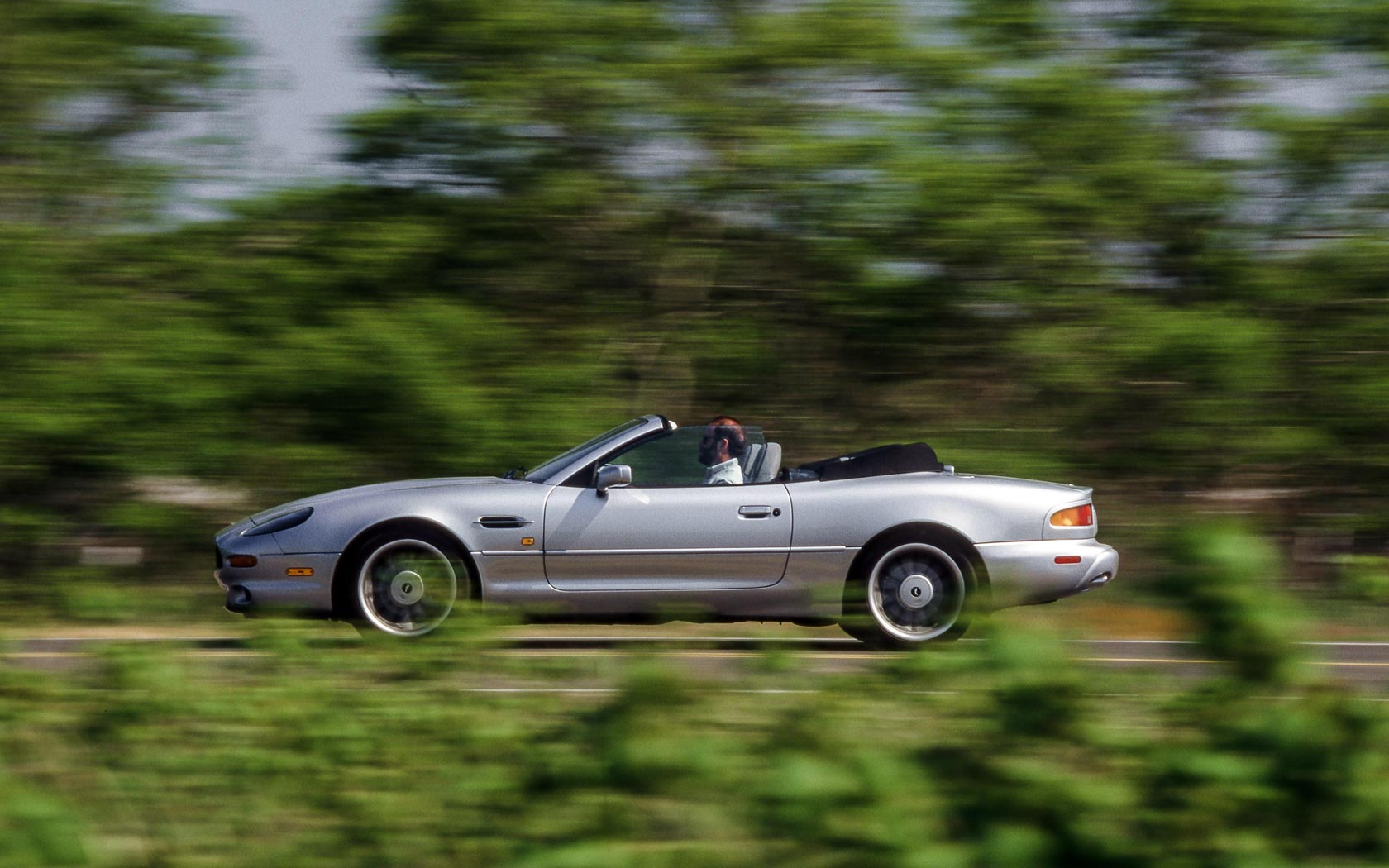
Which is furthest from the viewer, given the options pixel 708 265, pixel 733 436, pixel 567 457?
pixel 708 265

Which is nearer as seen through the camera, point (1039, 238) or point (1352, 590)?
point (1352, 590)

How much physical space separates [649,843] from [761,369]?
877cm

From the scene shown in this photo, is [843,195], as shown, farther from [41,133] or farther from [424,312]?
[41,133]

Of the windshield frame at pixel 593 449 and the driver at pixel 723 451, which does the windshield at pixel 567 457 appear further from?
the driver at pixel 723 451

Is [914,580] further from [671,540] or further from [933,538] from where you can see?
[671,540]

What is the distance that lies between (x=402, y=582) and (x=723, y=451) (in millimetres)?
1844

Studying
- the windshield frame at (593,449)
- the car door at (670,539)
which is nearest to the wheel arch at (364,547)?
the car door at (670,539)

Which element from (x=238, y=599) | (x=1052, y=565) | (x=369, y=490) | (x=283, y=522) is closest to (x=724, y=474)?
(x=1052, y=565)

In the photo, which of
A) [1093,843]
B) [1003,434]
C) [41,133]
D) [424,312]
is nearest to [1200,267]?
[1003,434]

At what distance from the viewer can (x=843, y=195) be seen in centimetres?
1062

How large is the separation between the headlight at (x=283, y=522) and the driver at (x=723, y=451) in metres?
2.13

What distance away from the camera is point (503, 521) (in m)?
7.68

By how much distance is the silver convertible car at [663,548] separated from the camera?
24.9 ft

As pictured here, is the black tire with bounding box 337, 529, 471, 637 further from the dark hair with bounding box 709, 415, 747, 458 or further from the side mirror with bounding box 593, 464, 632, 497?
the dark hair with bounding box 709, 415, 747, 458
